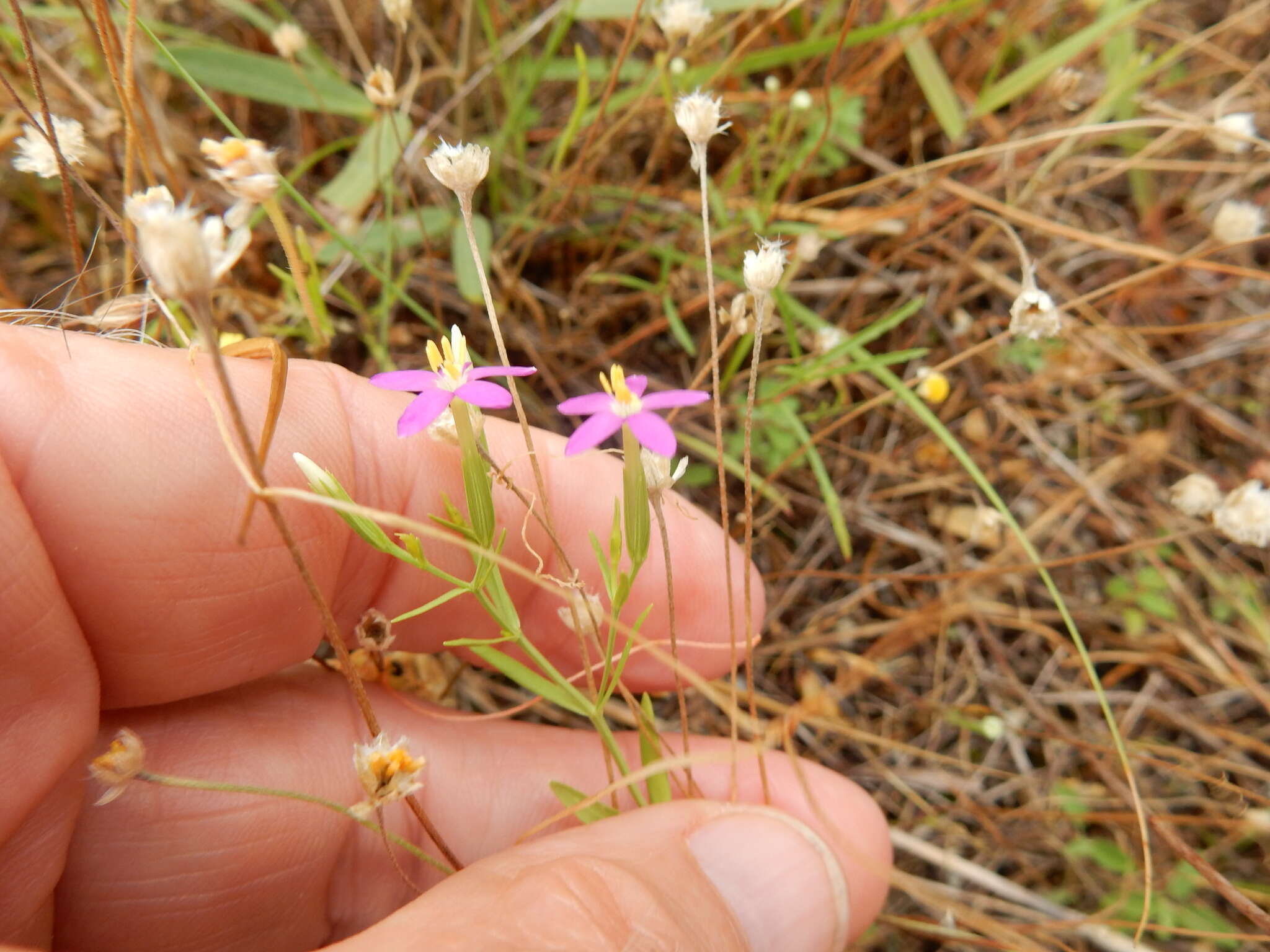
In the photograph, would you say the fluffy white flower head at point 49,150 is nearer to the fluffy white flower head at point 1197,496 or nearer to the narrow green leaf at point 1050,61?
the narrow green leaf at point 1050,61

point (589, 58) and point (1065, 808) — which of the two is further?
point (589, 58)

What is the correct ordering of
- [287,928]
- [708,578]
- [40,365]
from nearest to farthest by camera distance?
1. [40,365]
2. [287,928]
3. [708,578]

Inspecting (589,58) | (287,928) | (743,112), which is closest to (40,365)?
(287,928)

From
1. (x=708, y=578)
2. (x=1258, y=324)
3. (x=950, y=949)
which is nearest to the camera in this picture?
(x=708, y=578)

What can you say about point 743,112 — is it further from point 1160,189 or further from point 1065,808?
point 1065,808

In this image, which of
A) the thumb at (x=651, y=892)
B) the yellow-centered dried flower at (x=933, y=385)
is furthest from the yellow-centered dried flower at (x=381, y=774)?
the yellow-centered dried flower at (x=933, y=385)

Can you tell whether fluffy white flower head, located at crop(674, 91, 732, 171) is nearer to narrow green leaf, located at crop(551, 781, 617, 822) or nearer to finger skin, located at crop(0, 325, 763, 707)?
finger skin, located at crop(0, 325, 763, 707)
